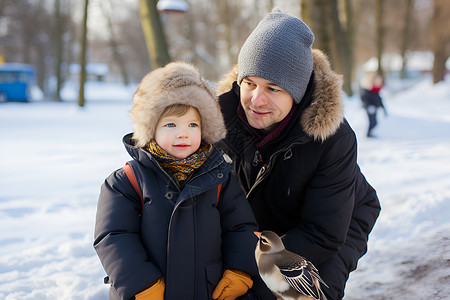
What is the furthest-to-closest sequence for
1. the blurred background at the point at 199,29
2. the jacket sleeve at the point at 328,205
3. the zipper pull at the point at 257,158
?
the blurred background at the point at 199,29 → the zipper pull at the point at 257,158 → the jacket sleeve at the point at 328,205

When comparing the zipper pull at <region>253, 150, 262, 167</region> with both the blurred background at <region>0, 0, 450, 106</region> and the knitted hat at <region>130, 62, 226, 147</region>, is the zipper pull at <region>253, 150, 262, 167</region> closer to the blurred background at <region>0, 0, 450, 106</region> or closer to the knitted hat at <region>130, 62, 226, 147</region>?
the knitted hat at <region>130, 62, 226, 147</region>

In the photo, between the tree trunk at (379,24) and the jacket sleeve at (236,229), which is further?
the tree trunk at (379,24)

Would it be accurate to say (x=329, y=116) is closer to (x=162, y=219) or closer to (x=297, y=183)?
(x=297, y=183)

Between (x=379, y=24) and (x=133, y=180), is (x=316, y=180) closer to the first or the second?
(x=133, y=180)

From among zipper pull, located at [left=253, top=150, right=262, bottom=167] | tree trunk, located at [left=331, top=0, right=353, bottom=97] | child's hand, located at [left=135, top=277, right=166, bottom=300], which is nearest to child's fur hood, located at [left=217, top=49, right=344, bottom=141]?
zipper pull, located at [left=253, top=150, right=262, bottom=167]

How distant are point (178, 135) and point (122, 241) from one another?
24.3 inches

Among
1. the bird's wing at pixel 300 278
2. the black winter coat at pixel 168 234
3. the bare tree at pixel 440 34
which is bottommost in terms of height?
the bare tree at pixel 440 34

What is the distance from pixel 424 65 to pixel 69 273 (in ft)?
219

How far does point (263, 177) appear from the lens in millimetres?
2422

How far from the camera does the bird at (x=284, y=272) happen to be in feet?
6.16

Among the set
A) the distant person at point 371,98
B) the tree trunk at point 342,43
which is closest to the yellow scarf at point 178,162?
the distant person at point 371,98

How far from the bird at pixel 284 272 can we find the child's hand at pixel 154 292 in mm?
496

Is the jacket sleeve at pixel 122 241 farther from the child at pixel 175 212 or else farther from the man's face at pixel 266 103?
the man's face at pixel 266 103

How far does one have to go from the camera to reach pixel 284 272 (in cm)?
189
